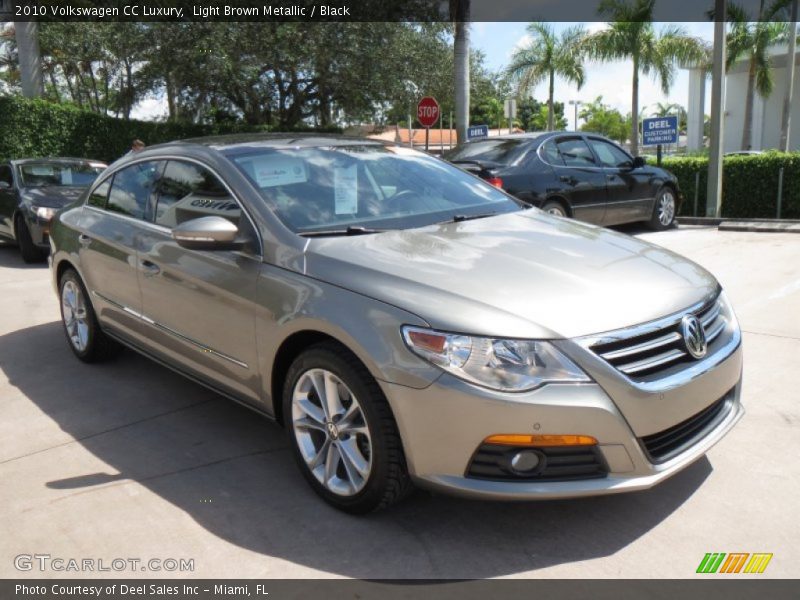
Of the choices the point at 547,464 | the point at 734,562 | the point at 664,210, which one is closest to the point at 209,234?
the point at 547,464

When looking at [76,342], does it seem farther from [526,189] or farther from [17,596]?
[526,189]

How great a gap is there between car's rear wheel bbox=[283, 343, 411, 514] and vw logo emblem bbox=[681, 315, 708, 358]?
3.93 ft

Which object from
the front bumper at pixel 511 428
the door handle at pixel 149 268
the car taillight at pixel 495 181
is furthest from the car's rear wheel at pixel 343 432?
the car taillight at pixel 495 181

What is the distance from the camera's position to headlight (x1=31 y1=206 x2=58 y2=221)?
9695mm

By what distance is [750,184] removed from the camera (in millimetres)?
15000

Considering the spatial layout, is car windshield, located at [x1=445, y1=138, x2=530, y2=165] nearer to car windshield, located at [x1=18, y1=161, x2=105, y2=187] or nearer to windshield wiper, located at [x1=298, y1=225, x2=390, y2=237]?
car windshield, located at [x1=18, y1=161, x2=105, y2=187]

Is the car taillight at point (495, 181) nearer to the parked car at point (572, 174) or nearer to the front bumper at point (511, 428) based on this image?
the parked car at point (572, 174)

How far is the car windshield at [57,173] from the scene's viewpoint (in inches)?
420

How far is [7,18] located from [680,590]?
86.1 ft

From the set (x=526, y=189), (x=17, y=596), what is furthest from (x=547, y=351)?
(x=526, y=189)

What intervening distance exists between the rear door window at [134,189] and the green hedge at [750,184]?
13170 millimetres

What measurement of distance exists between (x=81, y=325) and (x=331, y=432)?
2.97m

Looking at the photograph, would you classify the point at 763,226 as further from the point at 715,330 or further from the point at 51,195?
the point at 51,195

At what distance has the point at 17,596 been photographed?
2758 mm
